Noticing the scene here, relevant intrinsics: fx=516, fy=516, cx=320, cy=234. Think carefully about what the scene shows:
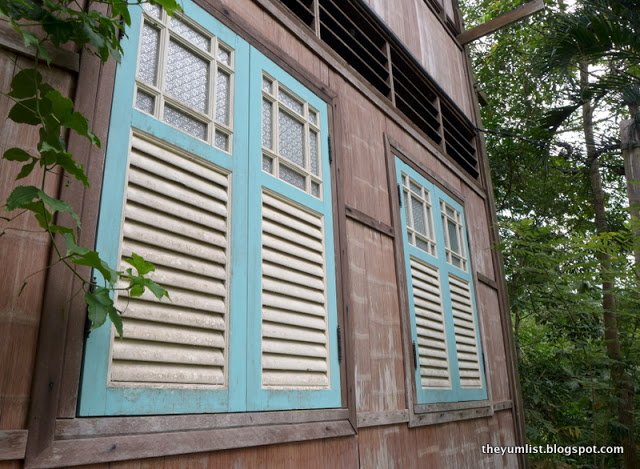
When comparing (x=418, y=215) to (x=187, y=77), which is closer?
(x=187, y=77)

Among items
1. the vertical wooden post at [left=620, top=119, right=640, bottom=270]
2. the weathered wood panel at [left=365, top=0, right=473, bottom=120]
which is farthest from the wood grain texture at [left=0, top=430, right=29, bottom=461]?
the vertical wooden post at [left=620, top=119, right=640, bottom=270]

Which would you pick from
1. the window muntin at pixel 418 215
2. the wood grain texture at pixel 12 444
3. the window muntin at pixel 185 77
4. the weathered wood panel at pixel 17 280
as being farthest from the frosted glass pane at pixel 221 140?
the window muntin at pixel 418 215

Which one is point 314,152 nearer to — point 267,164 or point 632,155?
point 267,164

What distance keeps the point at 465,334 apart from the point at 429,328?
726 millimetres

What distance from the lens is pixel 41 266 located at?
1.57m

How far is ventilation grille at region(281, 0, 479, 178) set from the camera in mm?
3689

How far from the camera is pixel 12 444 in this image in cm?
136

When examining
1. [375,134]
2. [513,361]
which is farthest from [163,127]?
[513,361]

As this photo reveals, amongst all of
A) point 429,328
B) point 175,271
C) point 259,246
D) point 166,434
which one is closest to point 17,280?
point 175,271

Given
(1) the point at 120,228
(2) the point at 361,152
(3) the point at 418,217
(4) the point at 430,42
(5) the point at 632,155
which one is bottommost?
(1) the point at 120,228

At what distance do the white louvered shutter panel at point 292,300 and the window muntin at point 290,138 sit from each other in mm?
200

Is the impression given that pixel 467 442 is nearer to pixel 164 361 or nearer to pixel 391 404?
pixel 391 404

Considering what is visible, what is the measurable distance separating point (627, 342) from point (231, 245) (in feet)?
16.8

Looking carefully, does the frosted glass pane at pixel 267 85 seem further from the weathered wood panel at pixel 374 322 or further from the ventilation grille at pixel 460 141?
the ventilation grille at pixel 460 141
